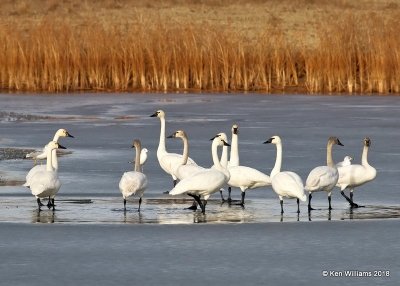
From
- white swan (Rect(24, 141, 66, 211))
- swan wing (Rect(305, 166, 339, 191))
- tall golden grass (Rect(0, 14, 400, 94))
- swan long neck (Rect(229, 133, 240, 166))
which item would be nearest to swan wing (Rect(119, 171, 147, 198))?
white swan (Rect(24, 141, 66, 211))

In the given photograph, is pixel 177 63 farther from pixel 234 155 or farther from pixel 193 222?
pixel 193 222

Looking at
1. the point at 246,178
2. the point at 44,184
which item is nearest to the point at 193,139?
the point at 246,178

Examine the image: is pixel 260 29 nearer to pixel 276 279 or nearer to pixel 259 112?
pixel 259 112

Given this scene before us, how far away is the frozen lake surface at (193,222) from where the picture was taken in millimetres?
8203

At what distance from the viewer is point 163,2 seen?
49.7 meters

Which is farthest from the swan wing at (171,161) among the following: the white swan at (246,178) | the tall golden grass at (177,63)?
the tall golden grass at (177,63)

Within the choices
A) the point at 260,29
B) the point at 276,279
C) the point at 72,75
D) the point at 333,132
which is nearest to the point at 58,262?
the point at 276,279

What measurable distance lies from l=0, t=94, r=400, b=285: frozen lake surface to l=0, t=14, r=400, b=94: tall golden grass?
6980 mm

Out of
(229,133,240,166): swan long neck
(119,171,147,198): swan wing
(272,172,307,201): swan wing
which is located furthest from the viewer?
(229,133,240,166): swan long neck

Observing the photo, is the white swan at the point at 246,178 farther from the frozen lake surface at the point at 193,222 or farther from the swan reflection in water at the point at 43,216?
the swan reflection in water at the point at 43,216

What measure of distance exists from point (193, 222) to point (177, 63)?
1747cm

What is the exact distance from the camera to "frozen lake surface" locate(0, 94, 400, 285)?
820cm

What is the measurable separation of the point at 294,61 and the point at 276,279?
69.0ft

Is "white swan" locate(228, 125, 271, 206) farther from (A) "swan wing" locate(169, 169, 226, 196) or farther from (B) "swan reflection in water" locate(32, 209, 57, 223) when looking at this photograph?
(B) "swan reflection in water" locate(32, 209, 57, 223)
